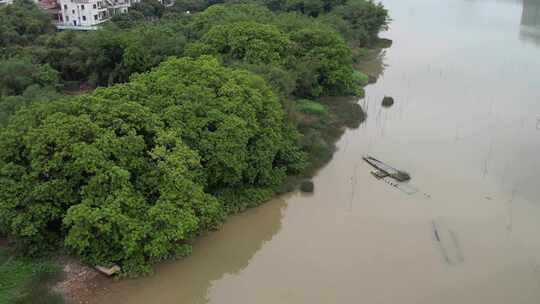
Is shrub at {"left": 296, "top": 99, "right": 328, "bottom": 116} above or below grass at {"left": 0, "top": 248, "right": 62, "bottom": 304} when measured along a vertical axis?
above

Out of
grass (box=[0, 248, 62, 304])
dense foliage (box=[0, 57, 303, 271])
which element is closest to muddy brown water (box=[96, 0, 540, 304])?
dense foliage (box=[0, 57, 303, 271])

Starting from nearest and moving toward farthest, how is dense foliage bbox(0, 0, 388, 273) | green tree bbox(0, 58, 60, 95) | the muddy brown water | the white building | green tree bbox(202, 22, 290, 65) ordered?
1. dense foliage bbox(0, 0, 388, 273)
2. the muddy brown water
3. green tree bbox(0, 58, 60, 95)
4. green tree bbox(202, 22, 290, 65)
5. the white building

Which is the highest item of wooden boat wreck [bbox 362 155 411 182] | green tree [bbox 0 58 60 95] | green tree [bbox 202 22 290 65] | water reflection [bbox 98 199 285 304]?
green tree [bbox 202 22 290 65]

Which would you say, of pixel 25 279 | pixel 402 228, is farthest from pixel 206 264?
pixel 402 228

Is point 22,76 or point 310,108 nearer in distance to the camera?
point 22,76

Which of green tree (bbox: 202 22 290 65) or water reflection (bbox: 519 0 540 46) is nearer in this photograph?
green tree (bbox: 202 22 290 65)

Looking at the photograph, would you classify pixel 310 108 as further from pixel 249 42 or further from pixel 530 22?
pixel 530 22

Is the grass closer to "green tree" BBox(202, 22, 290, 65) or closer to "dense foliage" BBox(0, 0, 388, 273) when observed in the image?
"dense foliage" BBox(0, 0, 388, 273)
